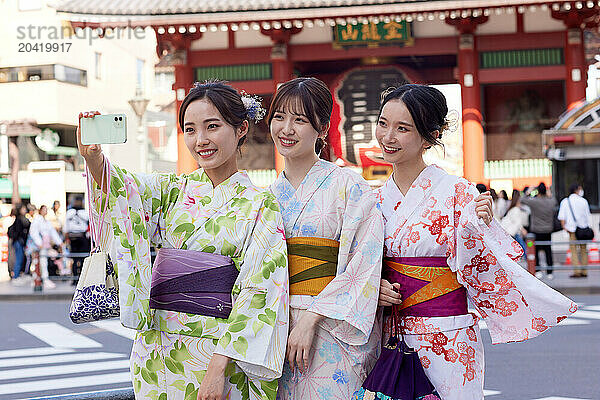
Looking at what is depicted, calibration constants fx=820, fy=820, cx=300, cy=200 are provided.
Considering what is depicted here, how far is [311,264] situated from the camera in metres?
3.03

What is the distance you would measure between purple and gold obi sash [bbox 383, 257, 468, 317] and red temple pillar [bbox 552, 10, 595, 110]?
41.7 ft

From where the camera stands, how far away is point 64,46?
33.2 m

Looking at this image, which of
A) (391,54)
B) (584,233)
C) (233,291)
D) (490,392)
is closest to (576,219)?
(584,233)

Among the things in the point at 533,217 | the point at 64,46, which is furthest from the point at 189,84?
the point at 64,46

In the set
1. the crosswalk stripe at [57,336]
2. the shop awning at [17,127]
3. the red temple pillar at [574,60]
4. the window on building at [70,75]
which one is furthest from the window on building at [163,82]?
the crosswalk stripe at [57,336]

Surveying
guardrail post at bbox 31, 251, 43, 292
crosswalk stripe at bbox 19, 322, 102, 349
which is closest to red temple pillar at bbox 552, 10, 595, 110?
guardrail post at bbox 31, 251, 43, 292

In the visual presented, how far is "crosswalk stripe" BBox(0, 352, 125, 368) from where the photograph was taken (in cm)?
742

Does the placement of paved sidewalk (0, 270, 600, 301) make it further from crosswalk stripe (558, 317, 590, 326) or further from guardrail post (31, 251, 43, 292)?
crosswalk stripe (558, 317, 590, 326)

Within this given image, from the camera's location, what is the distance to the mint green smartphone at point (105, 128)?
281cm

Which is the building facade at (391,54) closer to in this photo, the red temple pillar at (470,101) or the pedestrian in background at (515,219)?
the red temple pillar at (470,101)

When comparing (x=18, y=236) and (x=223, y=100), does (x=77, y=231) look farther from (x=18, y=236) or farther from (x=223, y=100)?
(x=223, y=100)

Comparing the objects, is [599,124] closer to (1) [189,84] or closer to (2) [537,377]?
(1) [189,84]

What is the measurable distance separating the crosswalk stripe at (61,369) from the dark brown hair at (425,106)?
4677mm

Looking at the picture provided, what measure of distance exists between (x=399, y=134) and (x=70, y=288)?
11004 mm
